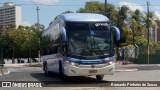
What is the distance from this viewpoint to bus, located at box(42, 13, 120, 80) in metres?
21.0

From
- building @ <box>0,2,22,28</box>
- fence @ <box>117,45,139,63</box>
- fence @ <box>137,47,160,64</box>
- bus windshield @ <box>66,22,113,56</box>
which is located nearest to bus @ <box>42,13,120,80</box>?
bus windshield @ <box>66,22,113,56</box>

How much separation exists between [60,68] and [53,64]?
2993 mm

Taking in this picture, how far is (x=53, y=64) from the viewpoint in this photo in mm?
25984

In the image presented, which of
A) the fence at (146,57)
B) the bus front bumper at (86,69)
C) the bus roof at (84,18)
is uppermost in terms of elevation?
the bus roof at (84,18)

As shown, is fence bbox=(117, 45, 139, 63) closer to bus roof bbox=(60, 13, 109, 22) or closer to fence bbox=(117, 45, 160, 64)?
fence bbox=(117, 45, 160, 64)

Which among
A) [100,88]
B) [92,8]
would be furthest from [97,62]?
[92,8]

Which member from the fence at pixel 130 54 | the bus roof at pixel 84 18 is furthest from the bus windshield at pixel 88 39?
the fence at pixel 130 54

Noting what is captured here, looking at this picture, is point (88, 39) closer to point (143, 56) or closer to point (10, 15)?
point (143, 56)

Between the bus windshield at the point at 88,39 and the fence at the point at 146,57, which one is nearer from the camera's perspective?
the bus windshield at the point at 88,39

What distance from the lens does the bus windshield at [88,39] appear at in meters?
21.1

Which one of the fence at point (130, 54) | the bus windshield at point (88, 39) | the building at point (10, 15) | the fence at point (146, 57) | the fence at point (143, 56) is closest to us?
the bus windshield at point (88, 39)

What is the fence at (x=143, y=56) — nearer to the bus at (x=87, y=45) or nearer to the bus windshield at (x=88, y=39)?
the bus at (x=87, y=45)

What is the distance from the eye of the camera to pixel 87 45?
69.5ft

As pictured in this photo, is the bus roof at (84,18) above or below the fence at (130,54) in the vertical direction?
above
